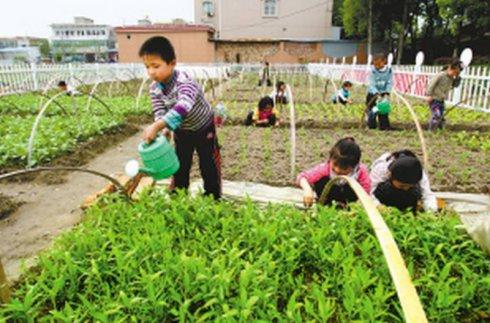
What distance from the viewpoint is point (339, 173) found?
3.20 meters

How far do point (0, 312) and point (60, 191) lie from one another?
2802 millimetres

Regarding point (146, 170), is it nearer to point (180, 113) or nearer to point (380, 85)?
point (180, 113)

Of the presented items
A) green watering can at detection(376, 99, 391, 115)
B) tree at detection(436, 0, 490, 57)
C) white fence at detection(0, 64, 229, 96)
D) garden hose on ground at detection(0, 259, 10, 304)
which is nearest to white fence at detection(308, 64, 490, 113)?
green watering can at detection(376, 99, 391, 115)

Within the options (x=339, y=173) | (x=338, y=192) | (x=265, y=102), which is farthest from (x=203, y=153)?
(x=265, y=102)

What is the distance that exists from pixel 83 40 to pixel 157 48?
79.3m

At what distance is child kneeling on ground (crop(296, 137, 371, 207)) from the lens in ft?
10.1

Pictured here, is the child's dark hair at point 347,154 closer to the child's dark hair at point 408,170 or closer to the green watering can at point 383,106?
the child's dark hair at point 408,170

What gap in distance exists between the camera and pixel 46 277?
7.47 ft

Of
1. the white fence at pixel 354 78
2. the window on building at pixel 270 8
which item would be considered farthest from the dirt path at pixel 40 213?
the window on building at pixel 270 8

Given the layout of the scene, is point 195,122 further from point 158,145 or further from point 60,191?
point 60,191

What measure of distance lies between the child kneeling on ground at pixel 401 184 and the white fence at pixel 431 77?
12.8 feet

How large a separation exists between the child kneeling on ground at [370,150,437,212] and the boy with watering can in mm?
1479

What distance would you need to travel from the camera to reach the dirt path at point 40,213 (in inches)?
124

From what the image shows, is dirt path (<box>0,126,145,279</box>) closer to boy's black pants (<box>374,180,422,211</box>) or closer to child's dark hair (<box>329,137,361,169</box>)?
child's dark hair (<box>329,137,361,169</box>)
